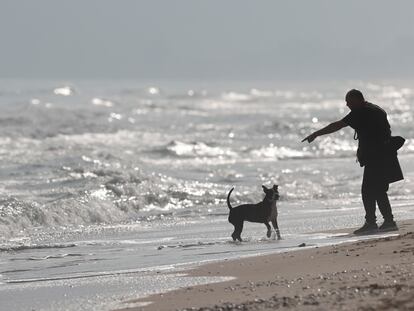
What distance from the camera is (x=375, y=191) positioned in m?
11.1

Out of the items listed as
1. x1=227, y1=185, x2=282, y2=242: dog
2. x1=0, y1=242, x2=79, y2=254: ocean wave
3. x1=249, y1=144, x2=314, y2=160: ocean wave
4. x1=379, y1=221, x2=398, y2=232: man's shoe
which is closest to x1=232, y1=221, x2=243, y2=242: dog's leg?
x1=227, y1=185, x2=282, y2=242: dog

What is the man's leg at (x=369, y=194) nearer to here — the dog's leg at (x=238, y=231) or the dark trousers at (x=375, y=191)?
the dark trousers at (x=375, y=191)

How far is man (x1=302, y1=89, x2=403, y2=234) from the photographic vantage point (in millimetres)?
10641

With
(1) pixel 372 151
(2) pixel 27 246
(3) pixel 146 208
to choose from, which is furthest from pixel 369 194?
(3) pixel 146 208

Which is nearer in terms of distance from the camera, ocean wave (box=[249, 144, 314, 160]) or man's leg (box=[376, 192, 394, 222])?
man's leg (box=[376, 192, 394, 222])

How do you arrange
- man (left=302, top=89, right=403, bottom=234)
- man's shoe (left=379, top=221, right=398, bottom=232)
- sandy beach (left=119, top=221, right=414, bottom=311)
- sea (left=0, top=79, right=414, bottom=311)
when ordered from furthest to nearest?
man's shoe (left=379, top=221, right=398, bottom=232) → man (left=302, top=89, right=403, bottom=234) → sea (left=0, top=79, right=414, bottom=311) → sandy beach (left=119, top=221, right=414, bottom=311)

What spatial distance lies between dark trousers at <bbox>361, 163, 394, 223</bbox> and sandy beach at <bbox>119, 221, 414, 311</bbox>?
1.43 metres

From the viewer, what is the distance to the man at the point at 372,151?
10.6 meters

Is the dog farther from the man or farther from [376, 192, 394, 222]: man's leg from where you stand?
[376, 192, 394, 222]: man's leg

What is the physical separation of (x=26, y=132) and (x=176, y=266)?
→ 1077 inches

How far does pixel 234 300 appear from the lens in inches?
276

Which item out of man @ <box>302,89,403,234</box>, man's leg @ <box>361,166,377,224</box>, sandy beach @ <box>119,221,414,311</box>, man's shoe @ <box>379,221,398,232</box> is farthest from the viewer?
man's leg @ <box>361,166,377,224</box>

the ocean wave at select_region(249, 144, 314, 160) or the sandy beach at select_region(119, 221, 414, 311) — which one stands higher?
the ocean wave at select_region(249, 144, 314, 160)

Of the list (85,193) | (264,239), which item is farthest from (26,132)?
(264,239)
